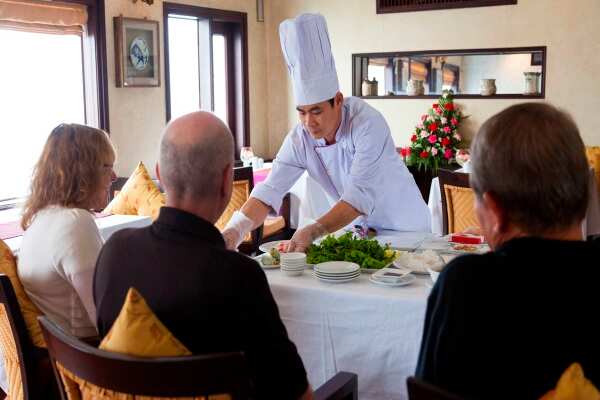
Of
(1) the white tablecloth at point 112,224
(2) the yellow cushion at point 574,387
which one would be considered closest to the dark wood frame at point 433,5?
(1) the white tablecloth at point 112,224

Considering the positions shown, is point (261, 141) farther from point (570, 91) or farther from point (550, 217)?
point (550, 217)

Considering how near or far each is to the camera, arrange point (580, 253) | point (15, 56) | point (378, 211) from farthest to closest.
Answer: point (15, 56), point (378, 211), point (580, 253)

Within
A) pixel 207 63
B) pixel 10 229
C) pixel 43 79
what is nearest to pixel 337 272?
pixel 10 229

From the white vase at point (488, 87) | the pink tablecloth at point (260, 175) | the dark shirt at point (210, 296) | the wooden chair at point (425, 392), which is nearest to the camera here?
the wooden chair at point (425, 392)

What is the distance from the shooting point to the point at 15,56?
177 inches

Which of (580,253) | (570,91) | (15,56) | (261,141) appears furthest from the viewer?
Answer: (261,141)

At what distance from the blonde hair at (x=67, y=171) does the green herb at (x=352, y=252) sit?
0.71 meters

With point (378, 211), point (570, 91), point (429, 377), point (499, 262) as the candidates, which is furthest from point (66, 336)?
point (570, 91)

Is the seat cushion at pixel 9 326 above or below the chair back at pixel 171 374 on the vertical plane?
below

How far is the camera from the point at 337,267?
6.98ft

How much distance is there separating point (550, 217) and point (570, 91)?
5039 millimetres

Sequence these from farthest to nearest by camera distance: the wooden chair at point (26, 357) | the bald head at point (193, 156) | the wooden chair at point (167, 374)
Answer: the wooden chair at point (26, 357) < the bald head at point (193, 156) < the wooden chair at point (167, 374)

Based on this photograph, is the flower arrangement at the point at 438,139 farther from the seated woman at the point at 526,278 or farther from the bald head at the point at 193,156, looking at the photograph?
the seated woman at the point at 526,278

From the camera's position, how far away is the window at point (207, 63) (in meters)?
5.76
